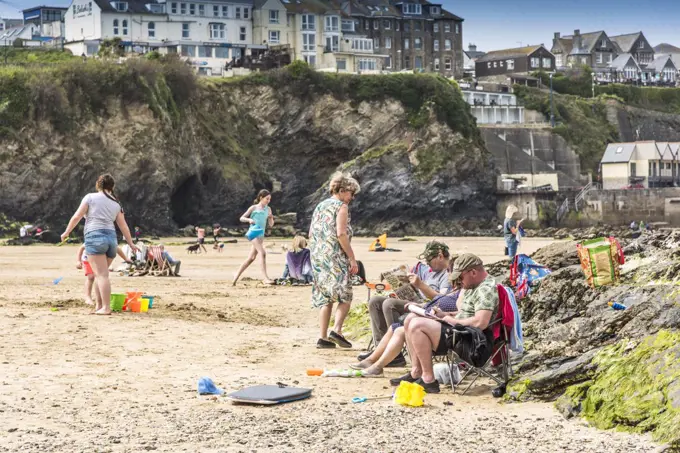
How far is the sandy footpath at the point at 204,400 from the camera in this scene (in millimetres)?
7027

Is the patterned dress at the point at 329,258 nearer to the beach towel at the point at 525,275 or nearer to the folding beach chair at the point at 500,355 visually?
the beach towel at the point at 525,275

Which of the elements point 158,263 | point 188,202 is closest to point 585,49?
point 188,202

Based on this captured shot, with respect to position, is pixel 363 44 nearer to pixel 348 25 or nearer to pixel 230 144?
pixel 348 25

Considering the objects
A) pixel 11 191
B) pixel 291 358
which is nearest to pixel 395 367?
pixel 291 358

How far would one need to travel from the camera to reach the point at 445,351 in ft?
28.7

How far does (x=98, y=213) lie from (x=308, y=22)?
2879 inches

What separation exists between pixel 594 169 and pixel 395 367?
85.9 meters

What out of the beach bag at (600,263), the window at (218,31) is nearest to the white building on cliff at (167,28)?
the window at (218,31)

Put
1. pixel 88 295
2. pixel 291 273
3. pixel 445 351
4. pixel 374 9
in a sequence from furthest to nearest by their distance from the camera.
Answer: pixel 374 9, pixel 291 273, pixel 88 295, pixel 445 351

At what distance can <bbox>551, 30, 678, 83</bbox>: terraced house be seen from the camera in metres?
132

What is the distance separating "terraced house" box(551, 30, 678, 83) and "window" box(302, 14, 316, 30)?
51.0m

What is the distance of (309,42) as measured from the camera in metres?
84.1

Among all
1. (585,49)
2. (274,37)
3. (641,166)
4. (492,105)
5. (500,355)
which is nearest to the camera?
(500,355)

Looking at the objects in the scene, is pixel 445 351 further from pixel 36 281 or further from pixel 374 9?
pixel 374 9
